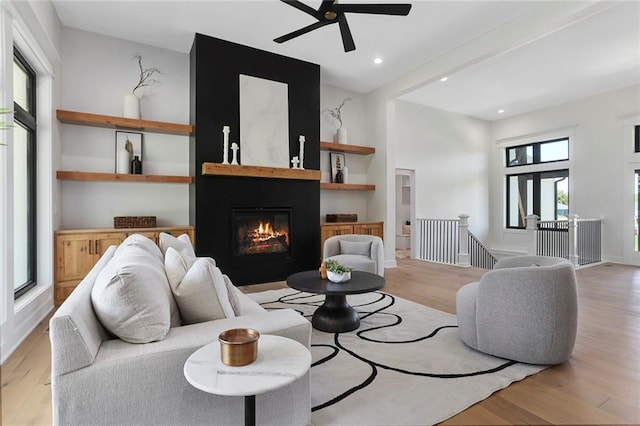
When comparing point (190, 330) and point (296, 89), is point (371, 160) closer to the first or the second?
point (296, 89)

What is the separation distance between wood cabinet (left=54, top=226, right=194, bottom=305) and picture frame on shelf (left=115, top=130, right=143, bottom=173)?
0.92 m

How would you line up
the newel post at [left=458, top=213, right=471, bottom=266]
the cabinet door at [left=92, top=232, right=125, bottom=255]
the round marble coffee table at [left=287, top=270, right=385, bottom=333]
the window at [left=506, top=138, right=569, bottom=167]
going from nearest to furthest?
1. the round marble coffee table at [left=287, top=270, right=385, bottom=333]
2. the cabinet door at [left=92, top=232, right=125, bottom=255]
3. the newel post at [left=458, top=213, right=471, bottom=266]
4. the window at [left=506, top=138, right=569, bottom=167]

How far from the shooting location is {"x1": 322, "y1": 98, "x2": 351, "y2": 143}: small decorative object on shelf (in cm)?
635

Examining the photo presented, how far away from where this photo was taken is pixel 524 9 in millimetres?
3945

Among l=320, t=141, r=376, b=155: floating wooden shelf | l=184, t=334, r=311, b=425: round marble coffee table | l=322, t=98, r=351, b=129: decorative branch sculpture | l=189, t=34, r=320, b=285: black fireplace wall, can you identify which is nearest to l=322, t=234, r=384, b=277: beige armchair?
l=189, t=34, r=320, b=285: black fireplace wall

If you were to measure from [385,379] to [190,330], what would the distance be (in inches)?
51.8

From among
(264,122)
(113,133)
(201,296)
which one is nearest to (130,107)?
(113,133)

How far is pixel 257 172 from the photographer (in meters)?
4.88

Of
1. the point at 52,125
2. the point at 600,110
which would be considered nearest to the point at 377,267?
the point at 52,125

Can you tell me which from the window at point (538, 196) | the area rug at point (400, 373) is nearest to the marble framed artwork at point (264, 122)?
the area rug at point (400, 373)

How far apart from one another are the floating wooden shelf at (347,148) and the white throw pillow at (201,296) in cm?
457

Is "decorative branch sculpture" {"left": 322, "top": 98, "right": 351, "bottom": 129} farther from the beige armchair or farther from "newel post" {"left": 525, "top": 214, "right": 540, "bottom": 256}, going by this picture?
"newel post" {"left": 525, "top": 214, "right": 540, "bottom": 256}

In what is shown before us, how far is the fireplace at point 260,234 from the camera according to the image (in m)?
4.96

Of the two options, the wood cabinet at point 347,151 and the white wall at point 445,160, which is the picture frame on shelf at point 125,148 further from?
the white wall at point 445,160
